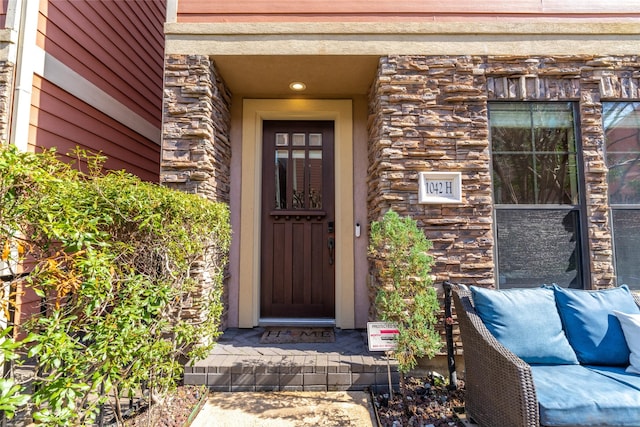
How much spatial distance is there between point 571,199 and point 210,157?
3172mm

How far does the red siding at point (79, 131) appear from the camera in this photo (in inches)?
112

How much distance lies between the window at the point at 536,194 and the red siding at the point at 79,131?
12.8ft

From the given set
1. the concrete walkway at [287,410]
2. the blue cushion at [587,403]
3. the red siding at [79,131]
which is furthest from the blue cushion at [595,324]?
the red siding at [79,131]

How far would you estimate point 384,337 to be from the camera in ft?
7.36

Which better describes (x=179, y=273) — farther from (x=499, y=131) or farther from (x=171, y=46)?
(x=499, y=131)

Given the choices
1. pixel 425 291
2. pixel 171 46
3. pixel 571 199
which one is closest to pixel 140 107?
pixel 171 46

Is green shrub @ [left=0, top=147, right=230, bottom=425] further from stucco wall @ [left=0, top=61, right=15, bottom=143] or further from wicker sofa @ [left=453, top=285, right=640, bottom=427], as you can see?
wicker sofa @ [left=453, top=285, right=640, bottom=427]

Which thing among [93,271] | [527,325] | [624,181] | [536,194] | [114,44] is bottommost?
[527,325]

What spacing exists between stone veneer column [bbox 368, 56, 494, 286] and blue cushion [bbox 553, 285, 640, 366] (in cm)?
60

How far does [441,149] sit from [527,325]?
58.2 inches

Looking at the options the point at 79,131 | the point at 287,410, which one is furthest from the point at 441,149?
the point at 79,131

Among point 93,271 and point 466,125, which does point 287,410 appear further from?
point 466,125

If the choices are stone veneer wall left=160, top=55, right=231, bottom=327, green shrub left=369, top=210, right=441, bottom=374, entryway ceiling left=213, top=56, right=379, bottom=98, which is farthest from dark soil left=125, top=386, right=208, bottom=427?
entryway ceiling left=213, top=56, right=379, bottom=98

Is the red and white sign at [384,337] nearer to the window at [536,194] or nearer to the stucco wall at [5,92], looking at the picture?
the window at [536,194]
